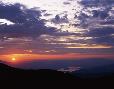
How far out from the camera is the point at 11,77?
110875 mm

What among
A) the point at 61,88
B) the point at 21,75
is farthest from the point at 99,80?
the point at 21,75

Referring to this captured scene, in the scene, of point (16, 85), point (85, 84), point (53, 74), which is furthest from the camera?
point (53, 74)

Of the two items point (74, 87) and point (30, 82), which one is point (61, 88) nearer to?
point (74, 87)

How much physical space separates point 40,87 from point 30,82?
7.84 m

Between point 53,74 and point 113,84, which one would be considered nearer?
point 113,84

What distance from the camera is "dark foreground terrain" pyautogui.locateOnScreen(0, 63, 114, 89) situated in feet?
329

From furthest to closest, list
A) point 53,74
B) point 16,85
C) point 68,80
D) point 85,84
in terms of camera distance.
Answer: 1. point 53,74
2. point 68,80
3. point 85,84
4. point 16,85

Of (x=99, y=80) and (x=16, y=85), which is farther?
(x=99, y=80)

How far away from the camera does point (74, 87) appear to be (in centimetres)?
10100

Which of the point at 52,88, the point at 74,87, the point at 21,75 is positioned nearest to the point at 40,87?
the point at 52,88

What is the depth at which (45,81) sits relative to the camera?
11000 cm

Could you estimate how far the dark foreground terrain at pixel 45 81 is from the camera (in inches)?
3944

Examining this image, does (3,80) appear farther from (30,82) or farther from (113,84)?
(113,84)

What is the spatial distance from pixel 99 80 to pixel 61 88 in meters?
19.2
